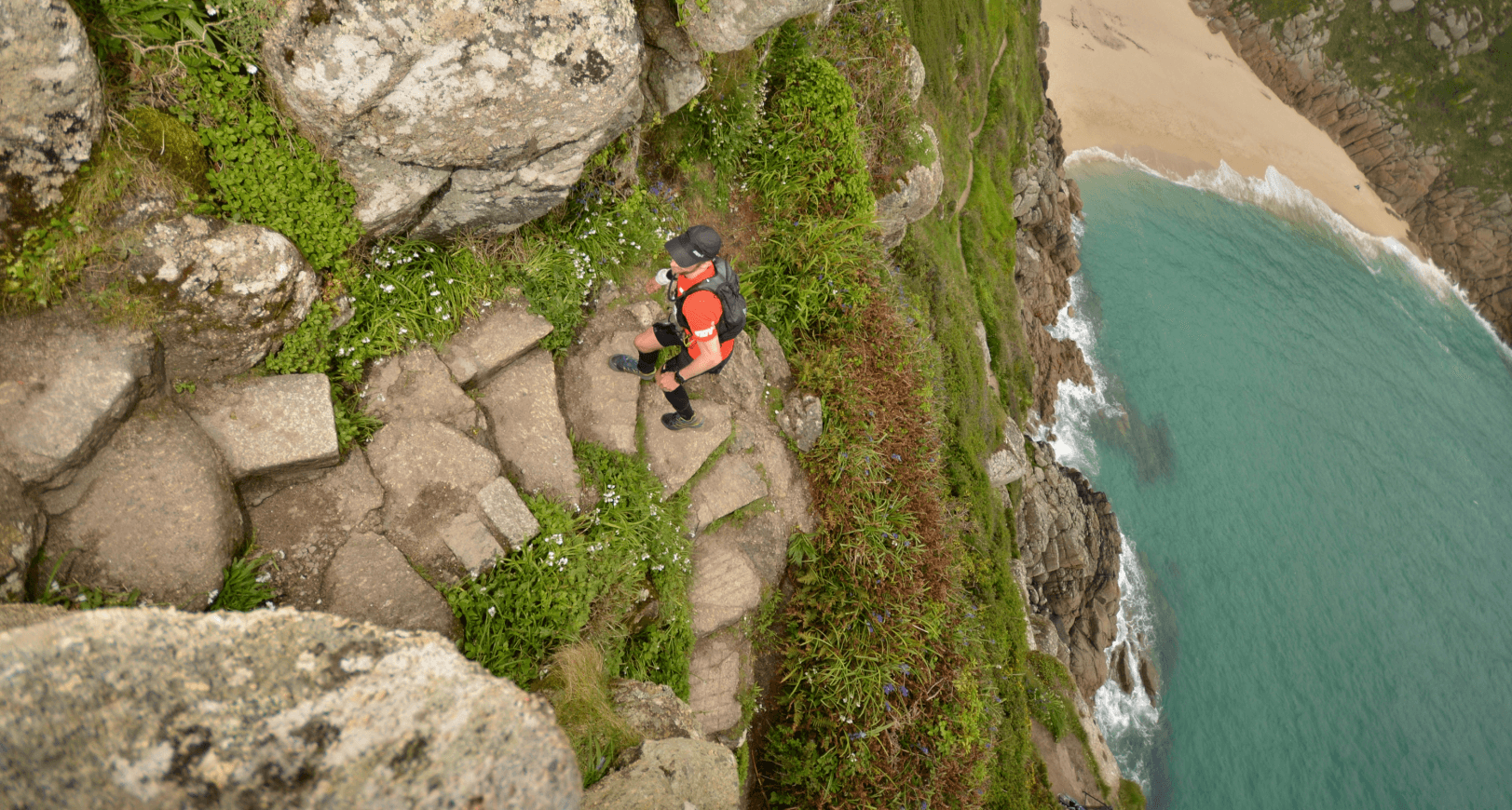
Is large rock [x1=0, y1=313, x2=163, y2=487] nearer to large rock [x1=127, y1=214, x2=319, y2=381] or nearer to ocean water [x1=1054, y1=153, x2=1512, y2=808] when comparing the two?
large rock [x1=127, y1=214, x2=319, y2=381]

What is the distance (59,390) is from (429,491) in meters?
2.55

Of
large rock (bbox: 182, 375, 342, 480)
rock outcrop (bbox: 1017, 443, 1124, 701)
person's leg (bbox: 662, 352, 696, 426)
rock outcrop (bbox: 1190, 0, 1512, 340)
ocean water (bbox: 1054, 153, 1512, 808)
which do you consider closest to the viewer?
large rock (bbox: 182, 375, 342, 480)

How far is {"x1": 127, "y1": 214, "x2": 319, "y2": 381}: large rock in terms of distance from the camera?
4.64 meters

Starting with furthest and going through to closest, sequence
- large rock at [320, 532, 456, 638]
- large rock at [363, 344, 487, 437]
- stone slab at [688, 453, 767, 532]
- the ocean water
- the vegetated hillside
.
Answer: the ocean water, stone slab at [688, 453, 767, 532], large rock at [363, 344, 487, 437], large rock at [320, 532, 456, 638], the vegetated hillside

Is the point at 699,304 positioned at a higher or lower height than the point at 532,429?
higher

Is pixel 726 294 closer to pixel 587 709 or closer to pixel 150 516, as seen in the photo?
pixel 587 709

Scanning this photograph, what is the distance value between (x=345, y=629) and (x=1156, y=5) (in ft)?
168

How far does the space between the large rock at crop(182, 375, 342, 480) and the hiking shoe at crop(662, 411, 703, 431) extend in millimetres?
3287

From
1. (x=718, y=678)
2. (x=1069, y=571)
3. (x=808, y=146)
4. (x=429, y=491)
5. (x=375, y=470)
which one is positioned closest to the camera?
(x=375, y=470)

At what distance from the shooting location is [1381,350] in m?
35.4

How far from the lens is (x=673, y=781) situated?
486 cm

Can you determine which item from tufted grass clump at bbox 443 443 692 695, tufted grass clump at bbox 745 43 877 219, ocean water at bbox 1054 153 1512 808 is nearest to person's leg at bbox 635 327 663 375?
tufted grass clump at bbox 443 443 692 695

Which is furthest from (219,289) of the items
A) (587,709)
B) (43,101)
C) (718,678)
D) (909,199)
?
(909,199)

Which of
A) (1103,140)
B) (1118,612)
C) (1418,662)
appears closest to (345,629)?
(1118,612)
